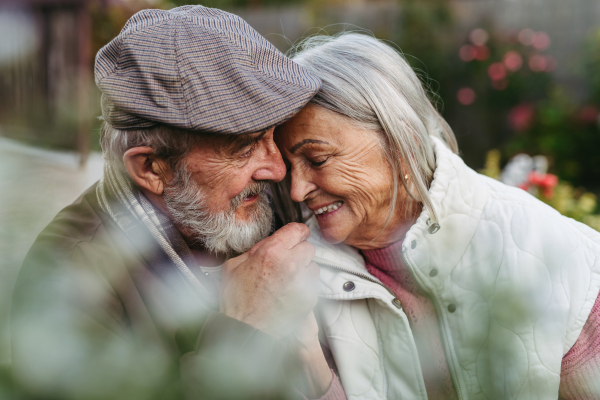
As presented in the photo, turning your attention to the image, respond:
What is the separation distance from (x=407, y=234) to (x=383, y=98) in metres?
0.56

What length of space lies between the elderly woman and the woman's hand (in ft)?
0.33

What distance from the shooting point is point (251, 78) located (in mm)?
1633

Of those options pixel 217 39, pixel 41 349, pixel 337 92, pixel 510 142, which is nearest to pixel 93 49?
pixel 217 39

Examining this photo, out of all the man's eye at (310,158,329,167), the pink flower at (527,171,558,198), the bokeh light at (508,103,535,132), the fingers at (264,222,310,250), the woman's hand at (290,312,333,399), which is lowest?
the bokeh light at (508,103,535,132)

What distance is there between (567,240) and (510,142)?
5647 millimetres

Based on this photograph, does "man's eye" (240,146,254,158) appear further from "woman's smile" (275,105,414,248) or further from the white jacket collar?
the white jacket collar

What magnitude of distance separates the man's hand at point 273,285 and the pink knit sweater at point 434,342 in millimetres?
437

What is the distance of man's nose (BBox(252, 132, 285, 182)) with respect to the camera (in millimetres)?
1899

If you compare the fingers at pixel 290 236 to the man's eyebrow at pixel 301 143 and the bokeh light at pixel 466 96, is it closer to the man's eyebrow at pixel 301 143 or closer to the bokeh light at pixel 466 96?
the man's eyebrow at pixel 301 143

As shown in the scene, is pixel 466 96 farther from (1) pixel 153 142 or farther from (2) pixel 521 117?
(1) pixel 153 142

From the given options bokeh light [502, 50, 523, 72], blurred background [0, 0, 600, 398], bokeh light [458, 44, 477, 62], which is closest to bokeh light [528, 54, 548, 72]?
blurred background [0, 0, 600, 398]

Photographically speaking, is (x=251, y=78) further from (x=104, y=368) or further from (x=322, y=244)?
(x=104, y=368)

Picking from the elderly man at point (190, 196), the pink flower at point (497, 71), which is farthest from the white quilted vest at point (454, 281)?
the pink flower at point (497, 71)

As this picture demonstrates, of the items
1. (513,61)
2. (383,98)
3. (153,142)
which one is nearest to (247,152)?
(153,142)
